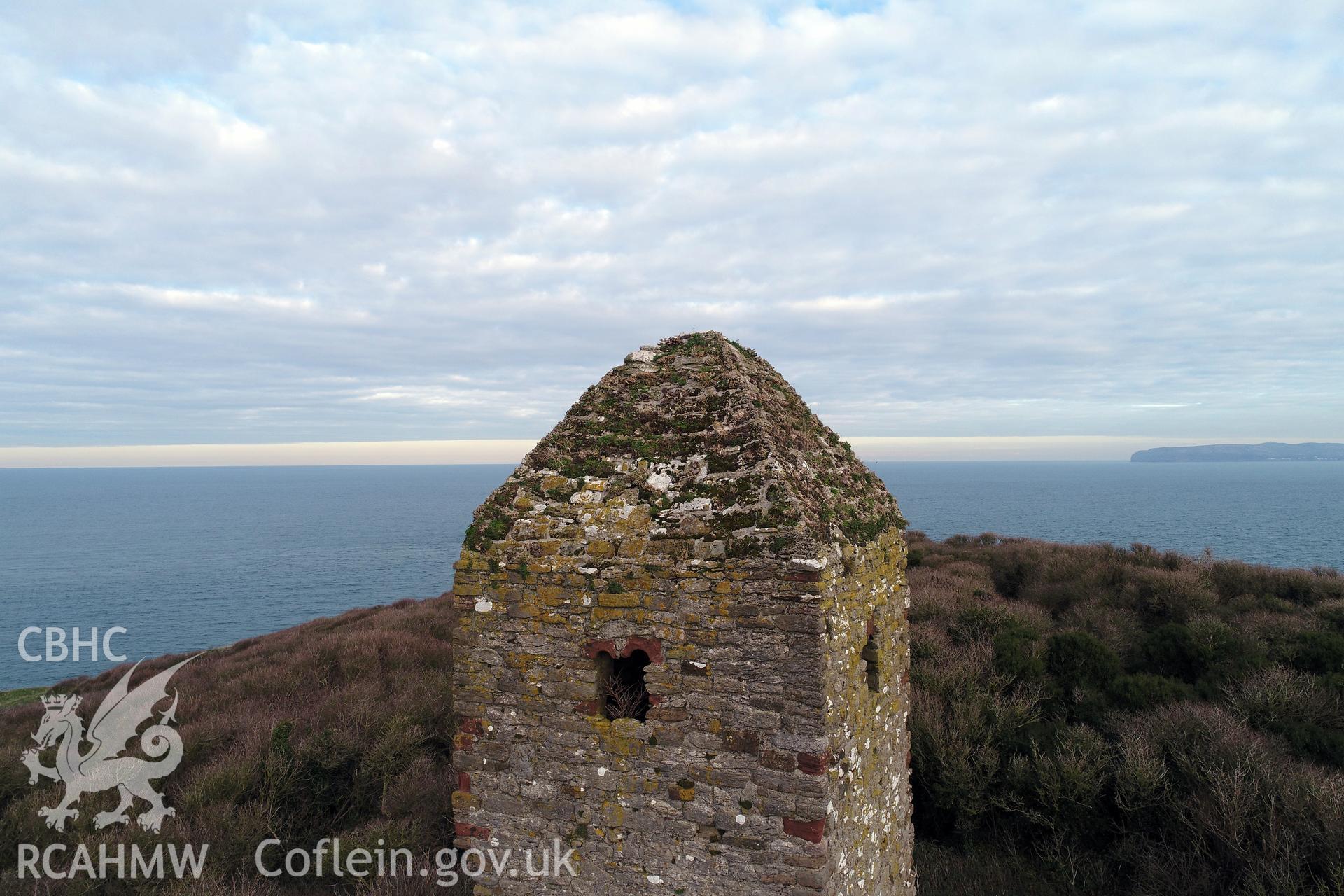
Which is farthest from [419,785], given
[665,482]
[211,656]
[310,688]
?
[211,656]

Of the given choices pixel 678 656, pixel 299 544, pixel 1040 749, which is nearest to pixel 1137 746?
pixel 1040 749

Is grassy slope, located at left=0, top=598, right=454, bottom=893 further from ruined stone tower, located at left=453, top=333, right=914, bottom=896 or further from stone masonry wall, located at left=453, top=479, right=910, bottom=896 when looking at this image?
ruined stone tower, located at left=453, top=333, right=914, bottom=896

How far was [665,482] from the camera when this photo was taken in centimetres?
521

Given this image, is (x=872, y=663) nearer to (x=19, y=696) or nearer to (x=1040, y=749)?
(x=1040, y=749)

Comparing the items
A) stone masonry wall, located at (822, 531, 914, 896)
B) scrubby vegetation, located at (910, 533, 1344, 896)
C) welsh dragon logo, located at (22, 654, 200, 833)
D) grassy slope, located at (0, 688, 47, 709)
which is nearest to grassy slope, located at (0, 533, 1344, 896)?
scrubby vegetation, located at (910, 533, 1344, 896)

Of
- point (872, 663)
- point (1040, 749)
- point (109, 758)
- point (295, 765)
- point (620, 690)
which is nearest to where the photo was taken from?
point (620, 690)

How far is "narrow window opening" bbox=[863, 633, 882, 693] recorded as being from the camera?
18.5ft

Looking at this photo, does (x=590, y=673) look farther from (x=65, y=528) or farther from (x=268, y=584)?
(x=65, y=528)

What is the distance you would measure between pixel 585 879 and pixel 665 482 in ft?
10.4

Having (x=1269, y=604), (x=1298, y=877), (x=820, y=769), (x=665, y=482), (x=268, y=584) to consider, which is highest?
(x=665, y=482)

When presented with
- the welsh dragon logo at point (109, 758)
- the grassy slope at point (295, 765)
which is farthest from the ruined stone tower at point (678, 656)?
the welsh dragon logo at point (109, 758)

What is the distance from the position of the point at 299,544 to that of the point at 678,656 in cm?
8785

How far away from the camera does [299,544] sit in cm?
7919

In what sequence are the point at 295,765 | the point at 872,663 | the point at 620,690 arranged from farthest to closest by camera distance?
1. the point at 295,765
2. the point at 872,663
3. the point at 620,690
